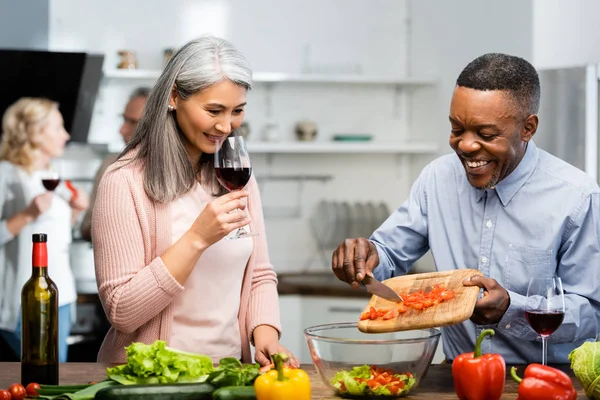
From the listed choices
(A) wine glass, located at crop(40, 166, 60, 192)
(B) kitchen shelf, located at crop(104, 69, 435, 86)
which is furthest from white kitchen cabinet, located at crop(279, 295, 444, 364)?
(A) wine glass, located at crop(40, 166, 60, 192)

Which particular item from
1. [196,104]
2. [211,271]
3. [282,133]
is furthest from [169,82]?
[282,133]

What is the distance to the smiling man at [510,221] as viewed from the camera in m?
2.33

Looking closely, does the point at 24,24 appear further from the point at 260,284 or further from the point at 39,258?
the point at 39,258

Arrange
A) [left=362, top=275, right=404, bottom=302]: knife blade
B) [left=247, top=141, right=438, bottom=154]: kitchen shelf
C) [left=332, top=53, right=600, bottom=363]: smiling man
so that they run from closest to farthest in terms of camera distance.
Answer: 1. [left=362, top=275, right=404, bottom=302]: knife blade
2. [left=332, top=53, right=600, bottom=363]: smiling man
3. [left=247, top=141, right=438, bottom=154]: kitchen shelf

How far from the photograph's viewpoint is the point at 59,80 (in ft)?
16.3

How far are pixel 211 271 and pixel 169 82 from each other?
50 cm

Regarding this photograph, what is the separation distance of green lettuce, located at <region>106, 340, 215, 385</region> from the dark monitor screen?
3154 millimetres

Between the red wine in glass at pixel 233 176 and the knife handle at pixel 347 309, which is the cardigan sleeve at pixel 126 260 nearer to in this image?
the red wine in glass at pixel 233 176

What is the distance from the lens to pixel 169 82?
2.41 m

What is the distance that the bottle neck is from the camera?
200 centimetres

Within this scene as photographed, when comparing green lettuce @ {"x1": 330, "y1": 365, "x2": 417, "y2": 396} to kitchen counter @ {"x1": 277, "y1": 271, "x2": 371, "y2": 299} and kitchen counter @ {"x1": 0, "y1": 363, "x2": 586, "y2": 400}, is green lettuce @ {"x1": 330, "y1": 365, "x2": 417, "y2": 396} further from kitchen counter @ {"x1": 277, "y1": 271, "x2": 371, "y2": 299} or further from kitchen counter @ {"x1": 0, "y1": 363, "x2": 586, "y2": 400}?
kitchen counter @ {"x1": 277, "y1": 271, "x2": 371, "y2": 299}

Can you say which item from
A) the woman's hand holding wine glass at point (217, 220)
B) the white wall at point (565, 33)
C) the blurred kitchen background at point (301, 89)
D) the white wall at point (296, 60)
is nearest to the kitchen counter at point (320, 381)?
the woman's hand holding wine glass at point (217, 220)

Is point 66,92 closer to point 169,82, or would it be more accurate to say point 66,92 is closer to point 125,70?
point 125,70

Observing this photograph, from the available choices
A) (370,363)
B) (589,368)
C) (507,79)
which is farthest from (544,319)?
(507,79)
